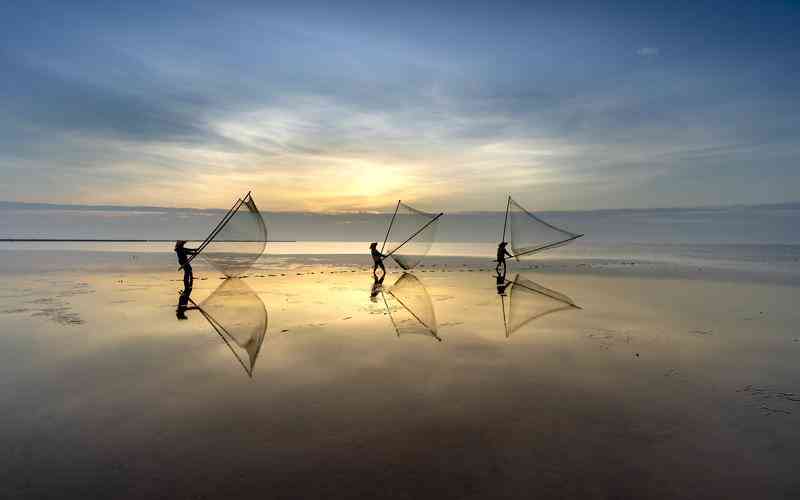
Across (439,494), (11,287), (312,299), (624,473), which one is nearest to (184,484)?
(439,494)

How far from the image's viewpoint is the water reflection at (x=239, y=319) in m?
12.0

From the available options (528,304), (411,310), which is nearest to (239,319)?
(411,310)

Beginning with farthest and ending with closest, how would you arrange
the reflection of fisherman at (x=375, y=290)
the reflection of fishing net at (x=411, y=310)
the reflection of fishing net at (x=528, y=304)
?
the reflection of fisherman at (x=375, y=290)
the reflection of fishing net at (x=528, y=304)
the reflection of fishing net at (x=411, y=310)

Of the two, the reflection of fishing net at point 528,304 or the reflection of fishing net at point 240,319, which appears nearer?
the reflection of fishing net at point 240,319

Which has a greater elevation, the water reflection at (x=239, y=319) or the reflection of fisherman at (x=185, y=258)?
the reflection of fisherman at (x=185, y=258)

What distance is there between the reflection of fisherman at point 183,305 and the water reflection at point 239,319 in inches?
13.0

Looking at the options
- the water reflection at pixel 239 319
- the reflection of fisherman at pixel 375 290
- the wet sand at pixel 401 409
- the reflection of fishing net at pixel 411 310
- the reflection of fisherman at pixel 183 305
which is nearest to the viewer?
the wet sand at pixel 401 409

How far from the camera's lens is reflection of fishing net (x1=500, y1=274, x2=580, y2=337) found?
16.4 metres

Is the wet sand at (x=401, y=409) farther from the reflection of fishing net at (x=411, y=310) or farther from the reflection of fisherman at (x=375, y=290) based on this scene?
the reflection of fisherman at (x=375, y=290)

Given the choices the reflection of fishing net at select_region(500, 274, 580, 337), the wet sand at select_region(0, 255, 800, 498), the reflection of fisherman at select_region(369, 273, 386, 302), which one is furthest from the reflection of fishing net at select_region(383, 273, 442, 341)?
the reflection of fishing net at select_region(500, 274, 580, 337)

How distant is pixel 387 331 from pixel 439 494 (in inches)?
361

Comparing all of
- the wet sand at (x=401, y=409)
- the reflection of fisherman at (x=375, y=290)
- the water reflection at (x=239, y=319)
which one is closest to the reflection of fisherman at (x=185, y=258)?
the water reflection at (x=239, y=319)

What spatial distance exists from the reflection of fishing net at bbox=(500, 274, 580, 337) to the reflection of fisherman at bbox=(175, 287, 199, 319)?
12.2 metres

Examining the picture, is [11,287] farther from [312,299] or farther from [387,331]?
[387,331]
